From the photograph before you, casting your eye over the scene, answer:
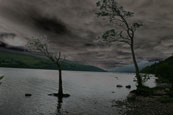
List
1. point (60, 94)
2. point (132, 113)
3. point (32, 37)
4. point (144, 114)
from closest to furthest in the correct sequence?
point (144, 114)
point (132, 113)
point (32, 37)
point (60, 94)

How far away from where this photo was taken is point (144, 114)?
21078 mm

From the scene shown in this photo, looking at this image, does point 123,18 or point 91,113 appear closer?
point 91,113

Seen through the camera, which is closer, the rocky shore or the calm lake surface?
the rocky shore

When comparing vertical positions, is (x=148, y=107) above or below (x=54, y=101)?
above

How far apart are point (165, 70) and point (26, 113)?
166 feet

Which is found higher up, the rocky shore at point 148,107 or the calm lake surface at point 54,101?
the rocky shore at point 148,107

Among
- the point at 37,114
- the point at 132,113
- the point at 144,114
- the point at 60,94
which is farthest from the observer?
the point at 60,94

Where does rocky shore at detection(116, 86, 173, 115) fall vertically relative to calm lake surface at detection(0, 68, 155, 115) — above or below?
above

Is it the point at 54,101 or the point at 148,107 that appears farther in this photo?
the point at 54,101

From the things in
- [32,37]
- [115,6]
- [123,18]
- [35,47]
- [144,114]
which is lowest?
[144,114]

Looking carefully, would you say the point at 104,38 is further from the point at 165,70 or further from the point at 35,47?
the point at 165,70

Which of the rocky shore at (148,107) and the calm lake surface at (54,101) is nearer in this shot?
the rocky shore at (148,107)

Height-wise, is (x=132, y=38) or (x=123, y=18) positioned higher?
(x=123, y=18)

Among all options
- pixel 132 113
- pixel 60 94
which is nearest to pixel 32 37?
pixel 60 94
